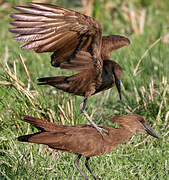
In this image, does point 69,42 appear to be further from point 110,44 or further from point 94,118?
point 94,118

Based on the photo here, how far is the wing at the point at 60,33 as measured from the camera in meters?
3.87

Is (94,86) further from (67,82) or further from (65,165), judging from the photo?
(65,165)

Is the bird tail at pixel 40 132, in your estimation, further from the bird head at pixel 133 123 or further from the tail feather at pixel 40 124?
the bird head at pixel 133 123

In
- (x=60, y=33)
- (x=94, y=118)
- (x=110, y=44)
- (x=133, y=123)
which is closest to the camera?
(x=60, y=33)

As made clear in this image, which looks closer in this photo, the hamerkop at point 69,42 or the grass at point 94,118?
the hamerkop at point 69,42

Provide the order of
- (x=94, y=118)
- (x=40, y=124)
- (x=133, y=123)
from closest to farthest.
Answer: (x=40, y=124), (x=133, y=123), (x=94, y=118)

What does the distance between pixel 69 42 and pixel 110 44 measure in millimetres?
854

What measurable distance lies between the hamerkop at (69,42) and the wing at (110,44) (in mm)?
192

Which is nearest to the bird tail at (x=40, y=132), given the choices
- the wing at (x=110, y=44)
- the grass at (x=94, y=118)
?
the grass at (x=94, y=118)

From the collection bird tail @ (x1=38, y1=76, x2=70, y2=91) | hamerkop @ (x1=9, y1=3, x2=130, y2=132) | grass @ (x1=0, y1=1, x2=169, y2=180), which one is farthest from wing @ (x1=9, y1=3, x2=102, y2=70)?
grass @ (x1=0, y1=1, x2=169, y2=180)

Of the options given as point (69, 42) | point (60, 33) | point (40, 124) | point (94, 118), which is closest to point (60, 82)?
point (69, 42)

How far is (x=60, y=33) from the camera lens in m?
4.09

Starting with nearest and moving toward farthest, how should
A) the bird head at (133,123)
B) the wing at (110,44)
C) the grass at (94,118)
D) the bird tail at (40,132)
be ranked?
the bird tail at (40,132)
the grass at (94,118)
the bird head at (133,123)
the wing at (110,44)

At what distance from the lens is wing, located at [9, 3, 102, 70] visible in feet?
12.7
